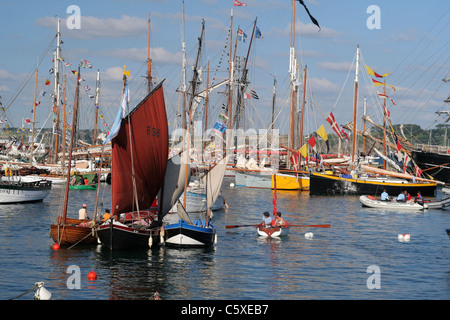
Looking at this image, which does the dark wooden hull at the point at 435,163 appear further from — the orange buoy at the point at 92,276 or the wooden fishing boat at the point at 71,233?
the orange buoy at the point at 92,276

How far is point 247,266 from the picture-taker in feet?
122

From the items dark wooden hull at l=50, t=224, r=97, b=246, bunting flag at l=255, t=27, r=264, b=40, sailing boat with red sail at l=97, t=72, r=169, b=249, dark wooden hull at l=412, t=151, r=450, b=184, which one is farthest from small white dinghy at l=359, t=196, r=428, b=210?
dark wooden hull at l=50, t=224, r=97, b=246

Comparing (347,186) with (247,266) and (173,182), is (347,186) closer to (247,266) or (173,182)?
(173,182)

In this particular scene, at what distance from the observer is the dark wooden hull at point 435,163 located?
10594cm

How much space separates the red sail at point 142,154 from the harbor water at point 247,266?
74.8 inches

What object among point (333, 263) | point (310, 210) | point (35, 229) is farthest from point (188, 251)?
point (310, 210)

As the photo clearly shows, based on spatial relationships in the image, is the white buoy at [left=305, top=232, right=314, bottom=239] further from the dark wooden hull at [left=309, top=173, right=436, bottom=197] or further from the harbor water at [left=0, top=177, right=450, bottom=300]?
the dark wooden hull at [left=309, top=173, right=436, bottom=197]

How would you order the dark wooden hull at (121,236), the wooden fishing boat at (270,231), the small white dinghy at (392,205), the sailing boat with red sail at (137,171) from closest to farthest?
the dark wooden hull at (121,236) → the sailing boat with red sail at (137,171) → the wooden fishing boat at (270,231) → the small white dinghy at (392,205)

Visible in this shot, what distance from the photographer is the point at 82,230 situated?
130ft

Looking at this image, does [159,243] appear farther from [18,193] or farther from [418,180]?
[418,180]

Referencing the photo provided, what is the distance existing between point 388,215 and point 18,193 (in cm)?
4034

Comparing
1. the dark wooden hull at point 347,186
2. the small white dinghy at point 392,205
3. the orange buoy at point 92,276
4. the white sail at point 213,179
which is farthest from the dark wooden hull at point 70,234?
the dark wooden hull at point 347,186

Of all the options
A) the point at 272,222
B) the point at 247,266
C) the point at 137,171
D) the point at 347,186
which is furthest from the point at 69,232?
the point at 347,186

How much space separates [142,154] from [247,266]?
11322 millimetres
